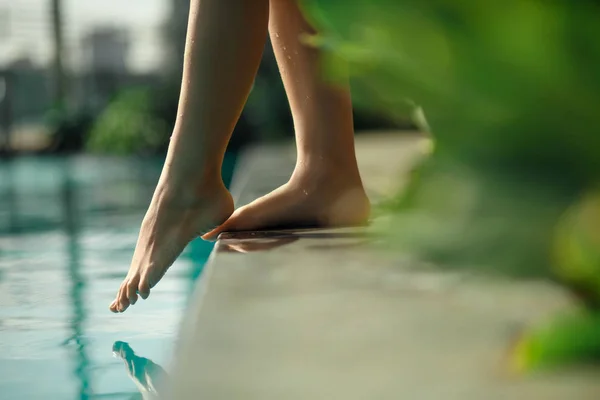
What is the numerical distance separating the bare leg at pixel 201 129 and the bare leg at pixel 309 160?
0.11 meters

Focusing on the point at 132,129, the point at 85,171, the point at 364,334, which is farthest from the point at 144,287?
the point at 132,129

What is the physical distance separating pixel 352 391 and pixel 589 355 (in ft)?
0.76

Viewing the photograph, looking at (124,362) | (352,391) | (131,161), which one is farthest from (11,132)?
(352,391)

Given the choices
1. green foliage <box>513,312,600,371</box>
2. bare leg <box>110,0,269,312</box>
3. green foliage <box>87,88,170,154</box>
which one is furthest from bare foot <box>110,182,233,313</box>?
green foliage <box>87,88,170,154</box>

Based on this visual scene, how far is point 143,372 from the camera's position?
996 mm

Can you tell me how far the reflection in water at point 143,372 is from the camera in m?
0.90

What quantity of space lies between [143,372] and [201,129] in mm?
332

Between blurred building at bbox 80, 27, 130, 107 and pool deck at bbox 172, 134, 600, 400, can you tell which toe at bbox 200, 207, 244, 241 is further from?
blurred building at bbox 80, 27, 130, 107

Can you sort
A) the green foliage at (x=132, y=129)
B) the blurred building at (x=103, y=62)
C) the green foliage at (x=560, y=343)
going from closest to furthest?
the green foliage at (x=560, y=343) < the green foliage at (x=132, y=129) < the blurred building at (x=103, y=62)

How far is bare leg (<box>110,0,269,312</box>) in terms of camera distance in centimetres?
→ 111

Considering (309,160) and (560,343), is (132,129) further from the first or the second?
(560,343)

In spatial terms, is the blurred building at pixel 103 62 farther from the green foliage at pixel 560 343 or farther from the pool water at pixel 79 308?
the green foliage at pixel 560 343

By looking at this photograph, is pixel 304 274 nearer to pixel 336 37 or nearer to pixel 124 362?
pixel 124 362

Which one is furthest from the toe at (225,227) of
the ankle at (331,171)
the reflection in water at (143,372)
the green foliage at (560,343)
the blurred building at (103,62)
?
the blurred building at (103,62)
